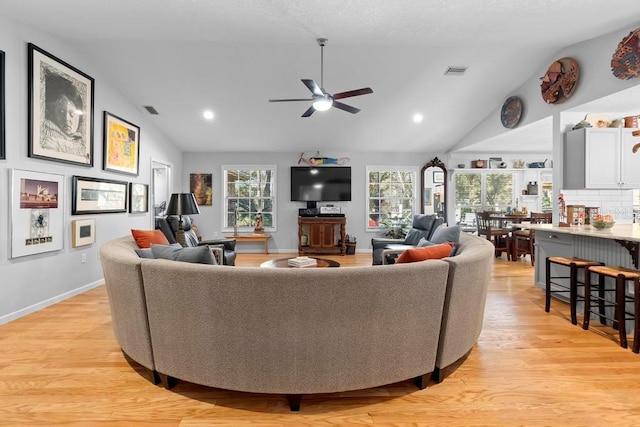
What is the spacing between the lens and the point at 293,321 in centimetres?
169

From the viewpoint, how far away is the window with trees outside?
7.98m

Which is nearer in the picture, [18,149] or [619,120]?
[18,149]

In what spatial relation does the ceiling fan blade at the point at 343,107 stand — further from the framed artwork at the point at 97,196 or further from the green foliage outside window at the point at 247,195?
the green foliage outside window at the point at 247,195

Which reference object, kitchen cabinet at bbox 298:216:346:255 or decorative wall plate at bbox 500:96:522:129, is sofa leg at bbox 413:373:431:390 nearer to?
decorative wall plate at bbox 500:96:522:129

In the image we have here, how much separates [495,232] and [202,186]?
20.6 feet

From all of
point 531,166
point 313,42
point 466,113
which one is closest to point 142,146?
point 313,42

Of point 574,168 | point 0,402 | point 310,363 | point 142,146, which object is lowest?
point 0,402

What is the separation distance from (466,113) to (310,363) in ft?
18.8

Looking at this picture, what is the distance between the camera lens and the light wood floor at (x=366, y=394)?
1747 mm

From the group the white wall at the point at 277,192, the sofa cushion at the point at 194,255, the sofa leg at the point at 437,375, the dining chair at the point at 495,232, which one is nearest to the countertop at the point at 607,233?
the sofa leg at the point at 437,375

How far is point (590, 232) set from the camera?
3.18 metres

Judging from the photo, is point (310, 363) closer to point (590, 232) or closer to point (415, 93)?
point (590, 232)

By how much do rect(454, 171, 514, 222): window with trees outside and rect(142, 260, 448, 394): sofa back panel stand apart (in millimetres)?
6759

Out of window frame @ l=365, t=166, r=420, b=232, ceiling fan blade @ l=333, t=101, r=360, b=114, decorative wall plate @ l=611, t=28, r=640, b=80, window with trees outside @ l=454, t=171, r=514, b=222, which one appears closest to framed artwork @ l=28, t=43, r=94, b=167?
ceiling fan blade @ l=333, t=101, r=360, b=114
